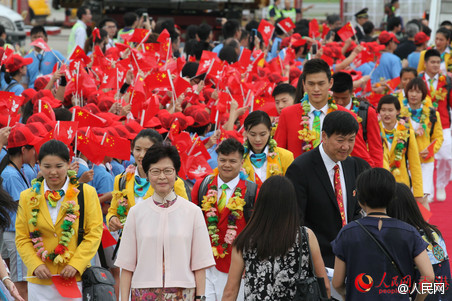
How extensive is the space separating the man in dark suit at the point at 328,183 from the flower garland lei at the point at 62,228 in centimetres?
147

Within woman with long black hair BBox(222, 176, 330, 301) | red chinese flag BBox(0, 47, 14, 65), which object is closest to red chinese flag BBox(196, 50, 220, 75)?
red chinese flag BBox(0, 47, 14, 65)

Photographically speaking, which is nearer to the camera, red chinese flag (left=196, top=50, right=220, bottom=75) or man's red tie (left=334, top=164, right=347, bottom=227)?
man's red tie (left=334, top=164, right=347, bottom=227)

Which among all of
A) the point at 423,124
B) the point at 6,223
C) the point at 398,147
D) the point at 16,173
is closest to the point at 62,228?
the point at 6,223

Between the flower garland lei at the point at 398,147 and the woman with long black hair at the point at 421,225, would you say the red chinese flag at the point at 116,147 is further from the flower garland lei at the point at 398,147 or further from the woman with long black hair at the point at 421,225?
the flower garland lei at the point at 398,147

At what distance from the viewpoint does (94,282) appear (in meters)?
5.94

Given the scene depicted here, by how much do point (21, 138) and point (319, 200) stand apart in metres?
2.53

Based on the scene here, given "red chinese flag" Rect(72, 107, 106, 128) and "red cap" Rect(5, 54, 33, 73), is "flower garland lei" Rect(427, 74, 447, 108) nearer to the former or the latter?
"red cap" Rect(5, 54, 33, 73)

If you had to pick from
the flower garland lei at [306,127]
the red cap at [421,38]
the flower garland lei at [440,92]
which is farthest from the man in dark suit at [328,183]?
the red cap at [421,38]

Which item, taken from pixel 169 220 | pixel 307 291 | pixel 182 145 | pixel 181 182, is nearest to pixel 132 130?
pixel 182 145

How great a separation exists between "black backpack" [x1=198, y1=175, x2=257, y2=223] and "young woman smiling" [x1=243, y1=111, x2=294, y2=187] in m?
0.42

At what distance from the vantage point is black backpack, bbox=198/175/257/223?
243 inches

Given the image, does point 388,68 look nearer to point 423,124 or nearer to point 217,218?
point 423,124

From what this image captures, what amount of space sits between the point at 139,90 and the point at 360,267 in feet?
16.1

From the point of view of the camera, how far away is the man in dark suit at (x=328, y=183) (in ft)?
18.3
